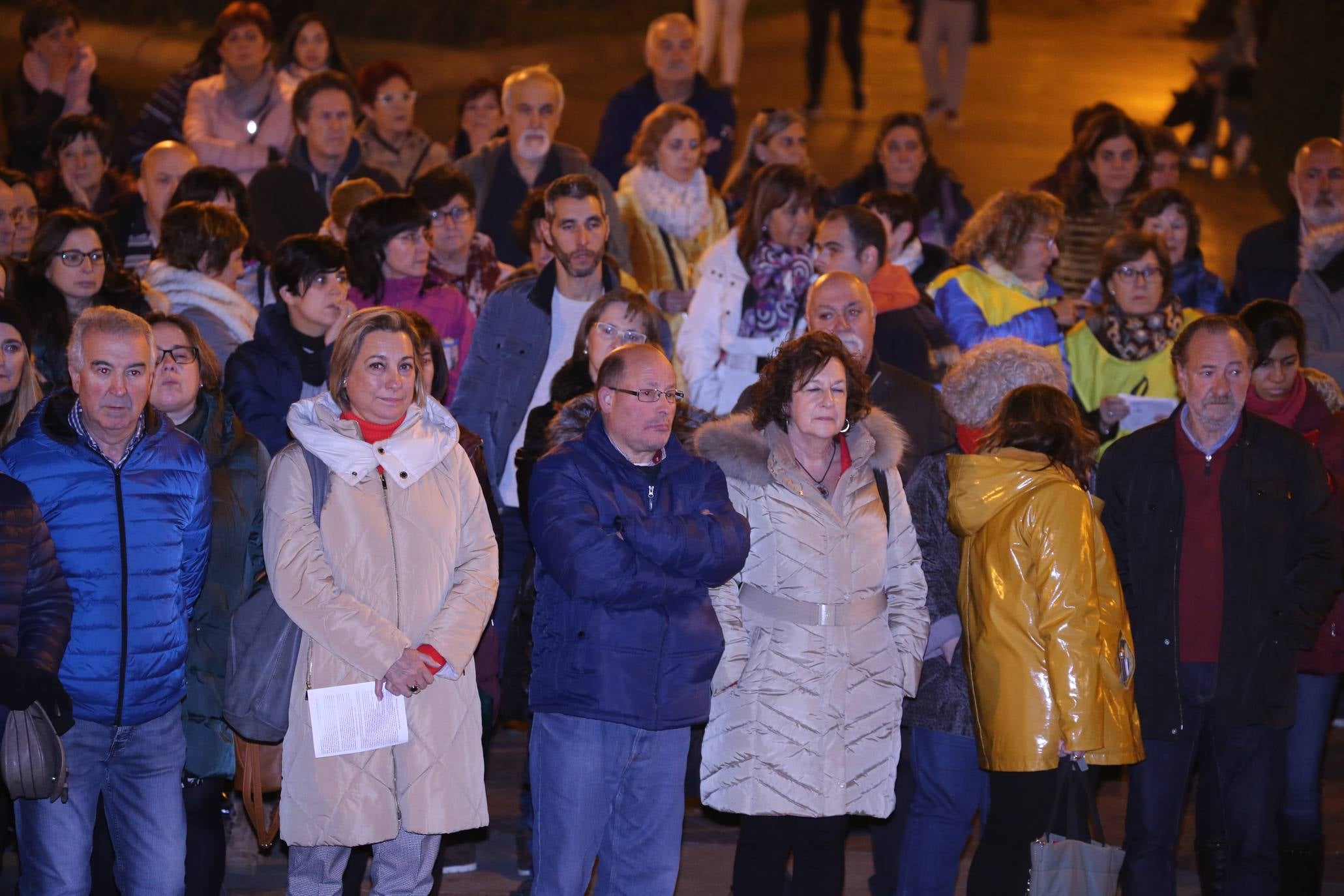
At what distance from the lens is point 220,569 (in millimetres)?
5668

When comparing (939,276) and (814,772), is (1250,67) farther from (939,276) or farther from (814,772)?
(814,772)

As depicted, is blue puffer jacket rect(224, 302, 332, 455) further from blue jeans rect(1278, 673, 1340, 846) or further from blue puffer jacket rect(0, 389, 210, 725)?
blue jeans rect(1278, 673, 1340, 846)

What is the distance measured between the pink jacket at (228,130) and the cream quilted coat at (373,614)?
4.86m

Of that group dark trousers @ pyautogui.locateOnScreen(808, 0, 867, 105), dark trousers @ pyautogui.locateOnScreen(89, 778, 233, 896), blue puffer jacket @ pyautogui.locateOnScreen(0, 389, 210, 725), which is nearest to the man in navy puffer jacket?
blue puffer jacket @ pyautogui.locateOnScreen(0, 389, 210, 725)

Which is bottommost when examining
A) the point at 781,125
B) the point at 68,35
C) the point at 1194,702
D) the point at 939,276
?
the point at 1194,702

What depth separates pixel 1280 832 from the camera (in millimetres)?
6199

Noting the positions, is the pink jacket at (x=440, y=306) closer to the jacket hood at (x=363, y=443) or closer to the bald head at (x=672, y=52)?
the jacket hood at (x=363, y=443)

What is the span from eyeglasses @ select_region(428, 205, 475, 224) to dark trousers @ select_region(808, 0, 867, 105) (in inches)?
362

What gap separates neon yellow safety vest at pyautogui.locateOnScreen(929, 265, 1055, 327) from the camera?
25.0 ft

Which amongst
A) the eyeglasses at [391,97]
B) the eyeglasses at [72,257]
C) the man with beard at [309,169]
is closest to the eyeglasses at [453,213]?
the man with beard at [309,169]

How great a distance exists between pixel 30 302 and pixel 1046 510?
396 centimetres

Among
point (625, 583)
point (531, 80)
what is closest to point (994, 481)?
point (625, 583)

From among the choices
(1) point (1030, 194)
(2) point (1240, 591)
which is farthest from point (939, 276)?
(2) point (1240, 591)

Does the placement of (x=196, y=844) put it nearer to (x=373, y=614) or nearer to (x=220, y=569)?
(x=220, y=569)
